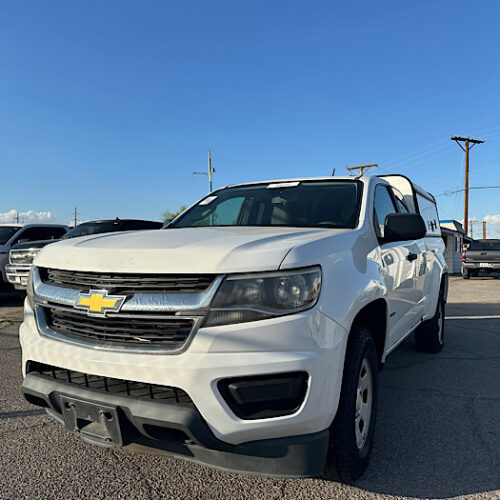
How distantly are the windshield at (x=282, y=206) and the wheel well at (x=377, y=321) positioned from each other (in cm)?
55

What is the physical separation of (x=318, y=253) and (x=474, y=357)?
13.1 ft

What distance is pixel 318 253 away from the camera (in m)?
2.18

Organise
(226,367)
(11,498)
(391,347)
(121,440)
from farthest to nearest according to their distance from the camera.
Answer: (391,347) → (11,498) → (121,440) → (226,367)

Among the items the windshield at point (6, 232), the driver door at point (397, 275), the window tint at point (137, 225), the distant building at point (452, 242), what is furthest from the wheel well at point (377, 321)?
the distant building at point (452, 242)

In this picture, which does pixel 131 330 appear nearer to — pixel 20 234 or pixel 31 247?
pixel 31 247

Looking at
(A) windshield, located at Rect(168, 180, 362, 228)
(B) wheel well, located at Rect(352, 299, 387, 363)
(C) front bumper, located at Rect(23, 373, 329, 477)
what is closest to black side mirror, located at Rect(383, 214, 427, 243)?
(A) windshield, located at Rect(168, 180, 362, 228)

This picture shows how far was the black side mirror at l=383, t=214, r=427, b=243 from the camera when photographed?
2947 mm

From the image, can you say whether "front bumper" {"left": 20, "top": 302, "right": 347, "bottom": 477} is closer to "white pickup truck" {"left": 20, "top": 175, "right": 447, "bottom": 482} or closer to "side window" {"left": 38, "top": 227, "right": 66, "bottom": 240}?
"white pickup truck" {"left": 20, "top": 175, "right": 447, "bottom": 482}

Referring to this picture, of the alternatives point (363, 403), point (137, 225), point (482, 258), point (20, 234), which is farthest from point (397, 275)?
point (482, 258)

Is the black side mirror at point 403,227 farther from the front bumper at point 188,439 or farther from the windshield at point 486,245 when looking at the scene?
the windshield at point 486,245

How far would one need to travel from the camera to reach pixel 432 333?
524 centimetres

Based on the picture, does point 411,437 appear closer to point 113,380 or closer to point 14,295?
point 113,380

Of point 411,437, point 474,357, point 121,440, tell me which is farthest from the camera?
point 474,357

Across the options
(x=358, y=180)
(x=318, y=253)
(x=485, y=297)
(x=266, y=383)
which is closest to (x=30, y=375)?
(x=266, y=383)
